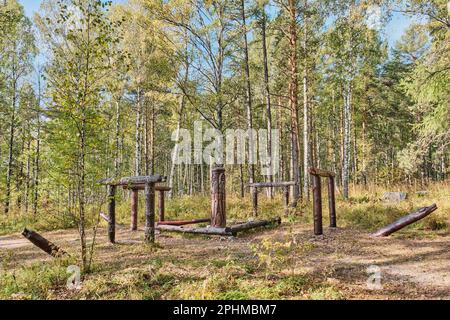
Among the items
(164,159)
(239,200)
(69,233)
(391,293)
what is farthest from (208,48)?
(164,159)

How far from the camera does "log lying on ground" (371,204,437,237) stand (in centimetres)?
743

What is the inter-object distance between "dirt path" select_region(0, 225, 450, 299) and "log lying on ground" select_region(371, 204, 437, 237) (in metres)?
0.24

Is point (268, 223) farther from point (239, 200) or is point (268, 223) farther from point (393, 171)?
point (393, 171)

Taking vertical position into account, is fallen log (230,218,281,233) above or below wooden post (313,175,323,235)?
below

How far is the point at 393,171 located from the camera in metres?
20.2

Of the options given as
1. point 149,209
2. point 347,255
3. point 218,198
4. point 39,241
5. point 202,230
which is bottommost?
point 347,255

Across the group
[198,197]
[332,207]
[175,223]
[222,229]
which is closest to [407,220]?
[332,207]

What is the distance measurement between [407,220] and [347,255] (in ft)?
7.62

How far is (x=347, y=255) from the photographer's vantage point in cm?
624

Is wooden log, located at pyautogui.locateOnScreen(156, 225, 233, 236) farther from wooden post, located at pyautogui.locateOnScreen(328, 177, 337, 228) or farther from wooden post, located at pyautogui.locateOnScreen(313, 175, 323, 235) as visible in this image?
wooden post, located at pyautogui.locateOnScreen(328, 177, 337, 228)

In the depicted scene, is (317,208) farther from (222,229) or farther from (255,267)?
(255,267)

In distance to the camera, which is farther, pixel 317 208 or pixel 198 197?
pixel 198 197

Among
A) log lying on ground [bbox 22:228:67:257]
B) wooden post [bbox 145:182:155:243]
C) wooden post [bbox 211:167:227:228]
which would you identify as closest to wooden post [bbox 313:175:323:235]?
wooden post [bbox 211:167:227:228]
